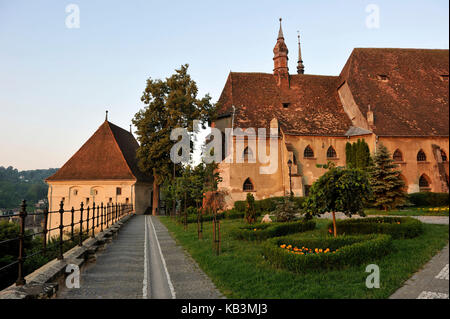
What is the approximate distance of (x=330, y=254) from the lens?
6.46 metres

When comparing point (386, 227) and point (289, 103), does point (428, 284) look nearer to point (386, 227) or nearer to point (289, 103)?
point (386, 227)

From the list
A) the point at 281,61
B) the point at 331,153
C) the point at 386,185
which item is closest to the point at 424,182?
the point at 331,153

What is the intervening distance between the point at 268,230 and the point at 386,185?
37.3ft

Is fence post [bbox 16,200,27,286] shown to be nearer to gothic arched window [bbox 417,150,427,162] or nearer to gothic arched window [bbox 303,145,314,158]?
gothic arched window [bbox 303,145,314,158]

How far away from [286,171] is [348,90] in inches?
447

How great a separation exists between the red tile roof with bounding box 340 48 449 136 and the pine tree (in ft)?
22.2

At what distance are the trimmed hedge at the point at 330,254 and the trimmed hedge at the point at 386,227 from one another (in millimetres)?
2440

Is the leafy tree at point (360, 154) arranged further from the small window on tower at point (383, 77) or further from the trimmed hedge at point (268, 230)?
the trimmed hedge at point (268, 230)

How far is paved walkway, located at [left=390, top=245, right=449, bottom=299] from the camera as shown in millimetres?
4792

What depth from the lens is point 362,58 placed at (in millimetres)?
31172

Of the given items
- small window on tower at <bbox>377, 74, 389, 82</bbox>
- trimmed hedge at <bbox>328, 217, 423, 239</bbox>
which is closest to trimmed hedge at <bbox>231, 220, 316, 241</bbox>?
trimmed hedge at <bbox>328, 217, 423, 239</bbox>
